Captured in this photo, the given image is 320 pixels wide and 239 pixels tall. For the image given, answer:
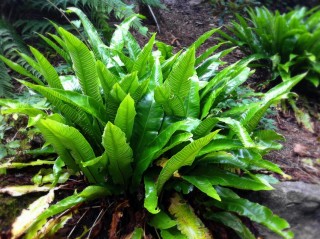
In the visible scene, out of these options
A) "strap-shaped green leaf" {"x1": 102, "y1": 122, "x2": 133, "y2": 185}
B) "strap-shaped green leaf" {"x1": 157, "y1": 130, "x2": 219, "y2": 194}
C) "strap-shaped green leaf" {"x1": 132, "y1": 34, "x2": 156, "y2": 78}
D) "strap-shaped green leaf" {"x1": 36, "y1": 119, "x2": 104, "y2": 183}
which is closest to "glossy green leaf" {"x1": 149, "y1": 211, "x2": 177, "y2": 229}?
"strap-shaped green leaf" {"x1": 157, "y1": 130, "x2": 219, "y2": 194}

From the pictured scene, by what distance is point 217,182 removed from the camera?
2029 mm

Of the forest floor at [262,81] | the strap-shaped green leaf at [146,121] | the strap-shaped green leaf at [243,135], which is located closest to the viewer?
the strap-shaped green leaf at [243,135]

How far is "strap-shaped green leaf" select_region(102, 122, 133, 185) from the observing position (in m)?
1.72

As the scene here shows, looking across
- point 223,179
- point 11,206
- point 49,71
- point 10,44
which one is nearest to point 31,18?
point 10,44

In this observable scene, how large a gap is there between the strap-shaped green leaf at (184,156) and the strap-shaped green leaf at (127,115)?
1.03ft

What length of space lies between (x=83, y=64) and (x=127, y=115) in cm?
42

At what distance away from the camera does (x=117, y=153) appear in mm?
1870

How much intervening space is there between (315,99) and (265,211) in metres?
2.51

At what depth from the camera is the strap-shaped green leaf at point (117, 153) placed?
5.64 ft

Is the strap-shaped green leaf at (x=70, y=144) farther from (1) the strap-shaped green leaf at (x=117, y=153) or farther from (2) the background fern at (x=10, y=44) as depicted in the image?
(2) the background fern at (x=10, y=44)

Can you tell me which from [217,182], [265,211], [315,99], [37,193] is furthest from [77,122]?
[315,99]

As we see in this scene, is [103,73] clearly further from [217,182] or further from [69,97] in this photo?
[217,182]

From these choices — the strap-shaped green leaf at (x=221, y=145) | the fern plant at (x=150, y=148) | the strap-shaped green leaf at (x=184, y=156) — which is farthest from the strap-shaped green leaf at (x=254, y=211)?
the strap-shaped green leaf at (x=184, y=156)

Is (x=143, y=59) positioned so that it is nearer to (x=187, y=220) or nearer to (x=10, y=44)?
(x=187, y=220)
